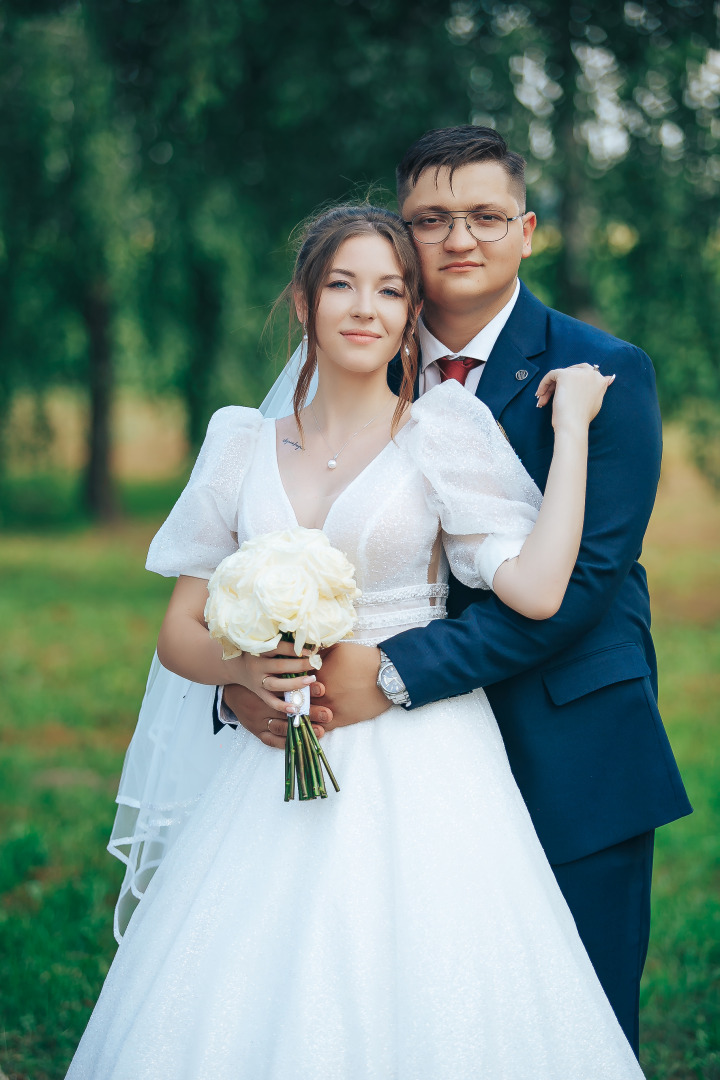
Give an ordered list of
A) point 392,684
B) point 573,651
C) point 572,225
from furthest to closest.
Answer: point 572,225 → point 573,651 → point 392,684

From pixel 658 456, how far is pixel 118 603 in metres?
9.07

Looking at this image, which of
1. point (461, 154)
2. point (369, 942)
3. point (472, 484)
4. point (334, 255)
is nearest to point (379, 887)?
point (369, 942)

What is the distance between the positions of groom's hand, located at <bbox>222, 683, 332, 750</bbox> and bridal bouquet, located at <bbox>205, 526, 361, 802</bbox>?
0.40 ft

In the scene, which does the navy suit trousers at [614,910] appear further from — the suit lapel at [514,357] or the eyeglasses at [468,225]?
the eyeglasses at [468,225]

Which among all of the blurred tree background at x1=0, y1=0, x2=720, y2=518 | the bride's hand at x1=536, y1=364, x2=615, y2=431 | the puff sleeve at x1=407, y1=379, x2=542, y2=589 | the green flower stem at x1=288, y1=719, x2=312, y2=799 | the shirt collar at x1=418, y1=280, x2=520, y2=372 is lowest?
the green flower stem at x1=288, y1=719, x2=312, y2=799

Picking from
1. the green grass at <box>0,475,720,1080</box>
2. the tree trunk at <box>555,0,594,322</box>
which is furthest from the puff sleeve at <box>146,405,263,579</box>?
the tree trunk at <box>555,0,594,322</box>

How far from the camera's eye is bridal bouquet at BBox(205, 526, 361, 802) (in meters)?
2.24

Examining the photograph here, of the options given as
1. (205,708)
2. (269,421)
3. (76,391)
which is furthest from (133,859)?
(76,391)

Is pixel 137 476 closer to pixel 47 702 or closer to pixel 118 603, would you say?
pixel 118 603

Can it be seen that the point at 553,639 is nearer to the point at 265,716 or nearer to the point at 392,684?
the point at 392,684

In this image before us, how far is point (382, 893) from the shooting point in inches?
93.0

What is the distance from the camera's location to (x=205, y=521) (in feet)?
9.18

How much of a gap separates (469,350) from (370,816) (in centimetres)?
128

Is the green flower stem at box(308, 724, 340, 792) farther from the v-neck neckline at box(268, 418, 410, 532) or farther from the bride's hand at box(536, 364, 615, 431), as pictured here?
the bride's hand at box(536, 364, 615, 431)
